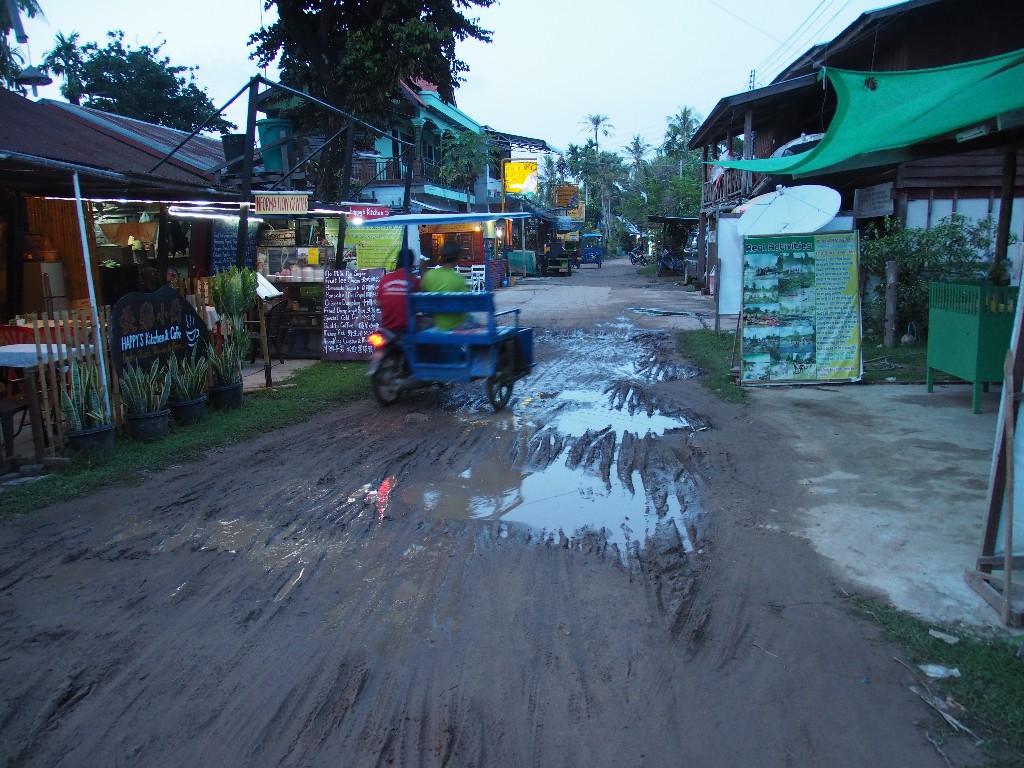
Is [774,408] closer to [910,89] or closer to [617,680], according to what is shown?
[910,89]

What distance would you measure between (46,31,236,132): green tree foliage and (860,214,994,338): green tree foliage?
29.7 metres

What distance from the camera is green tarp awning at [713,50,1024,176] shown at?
5.59 meters

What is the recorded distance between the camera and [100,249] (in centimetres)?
1423

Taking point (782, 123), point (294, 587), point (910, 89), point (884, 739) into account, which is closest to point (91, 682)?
point (294, 587)

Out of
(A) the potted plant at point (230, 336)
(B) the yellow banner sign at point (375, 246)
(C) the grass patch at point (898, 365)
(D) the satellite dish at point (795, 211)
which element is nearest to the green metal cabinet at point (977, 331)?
(C) the grass patch at point (898, 365)

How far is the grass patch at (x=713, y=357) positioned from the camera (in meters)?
9.77

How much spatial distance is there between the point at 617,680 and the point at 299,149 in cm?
2068

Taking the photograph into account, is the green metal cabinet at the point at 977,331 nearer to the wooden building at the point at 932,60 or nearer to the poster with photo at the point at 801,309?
the poster with photo at the point at 801,309

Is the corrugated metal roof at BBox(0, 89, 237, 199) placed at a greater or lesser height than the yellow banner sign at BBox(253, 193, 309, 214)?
greater

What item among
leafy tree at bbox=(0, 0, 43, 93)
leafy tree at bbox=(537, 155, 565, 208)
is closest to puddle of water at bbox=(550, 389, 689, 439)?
leafy tree at bbox=(0, 0, 43, 93)

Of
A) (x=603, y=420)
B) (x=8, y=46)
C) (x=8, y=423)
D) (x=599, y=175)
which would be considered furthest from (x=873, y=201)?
(x=599, y=175)

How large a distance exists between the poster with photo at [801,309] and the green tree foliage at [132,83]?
3021 cm

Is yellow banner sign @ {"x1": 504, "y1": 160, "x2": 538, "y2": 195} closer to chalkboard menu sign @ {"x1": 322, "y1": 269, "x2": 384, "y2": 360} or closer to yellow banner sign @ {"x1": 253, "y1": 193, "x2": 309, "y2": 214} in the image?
chalkboard menu sign @ {"x1": 322, "y1": 269, "x2": 384, "y2": 360}

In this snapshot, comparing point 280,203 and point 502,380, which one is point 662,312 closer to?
point 280,203
